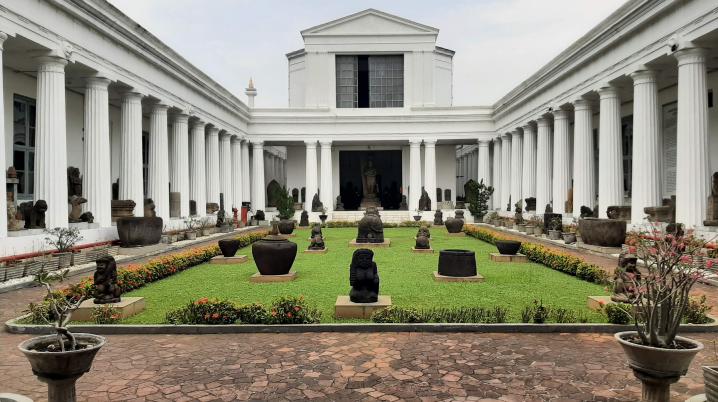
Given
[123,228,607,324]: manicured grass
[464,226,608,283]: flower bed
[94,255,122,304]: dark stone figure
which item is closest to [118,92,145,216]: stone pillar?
[123,228,607,324]: manicured grass

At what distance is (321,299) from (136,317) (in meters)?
3.71

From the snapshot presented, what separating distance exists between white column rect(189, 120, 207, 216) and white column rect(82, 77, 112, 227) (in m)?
11.8

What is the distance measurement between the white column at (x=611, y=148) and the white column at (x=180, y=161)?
891 inches

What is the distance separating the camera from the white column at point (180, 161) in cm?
3098

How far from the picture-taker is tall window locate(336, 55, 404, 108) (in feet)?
166

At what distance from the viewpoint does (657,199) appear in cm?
2242

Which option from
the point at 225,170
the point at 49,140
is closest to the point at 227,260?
the point at 49,140

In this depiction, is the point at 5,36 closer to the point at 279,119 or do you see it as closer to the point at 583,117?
the point at 583,117

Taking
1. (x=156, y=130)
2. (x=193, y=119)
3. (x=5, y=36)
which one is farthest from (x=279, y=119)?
(x=5, y=36)

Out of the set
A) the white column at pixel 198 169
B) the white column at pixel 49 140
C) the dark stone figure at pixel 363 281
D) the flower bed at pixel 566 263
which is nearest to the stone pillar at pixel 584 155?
the flower bed at pixel 566 263

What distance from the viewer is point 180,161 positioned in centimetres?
3097

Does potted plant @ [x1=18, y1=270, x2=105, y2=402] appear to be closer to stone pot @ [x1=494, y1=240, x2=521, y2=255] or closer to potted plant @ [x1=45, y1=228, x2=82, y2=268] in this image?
potted plant @ [x1=45, y1=228, x2=82, y2=268]

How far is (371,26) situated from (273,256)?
4009cm

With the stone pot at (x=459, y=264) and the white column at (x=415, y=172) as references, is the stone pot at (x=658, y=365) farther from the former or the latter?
the white column at (x=415, y=172)
